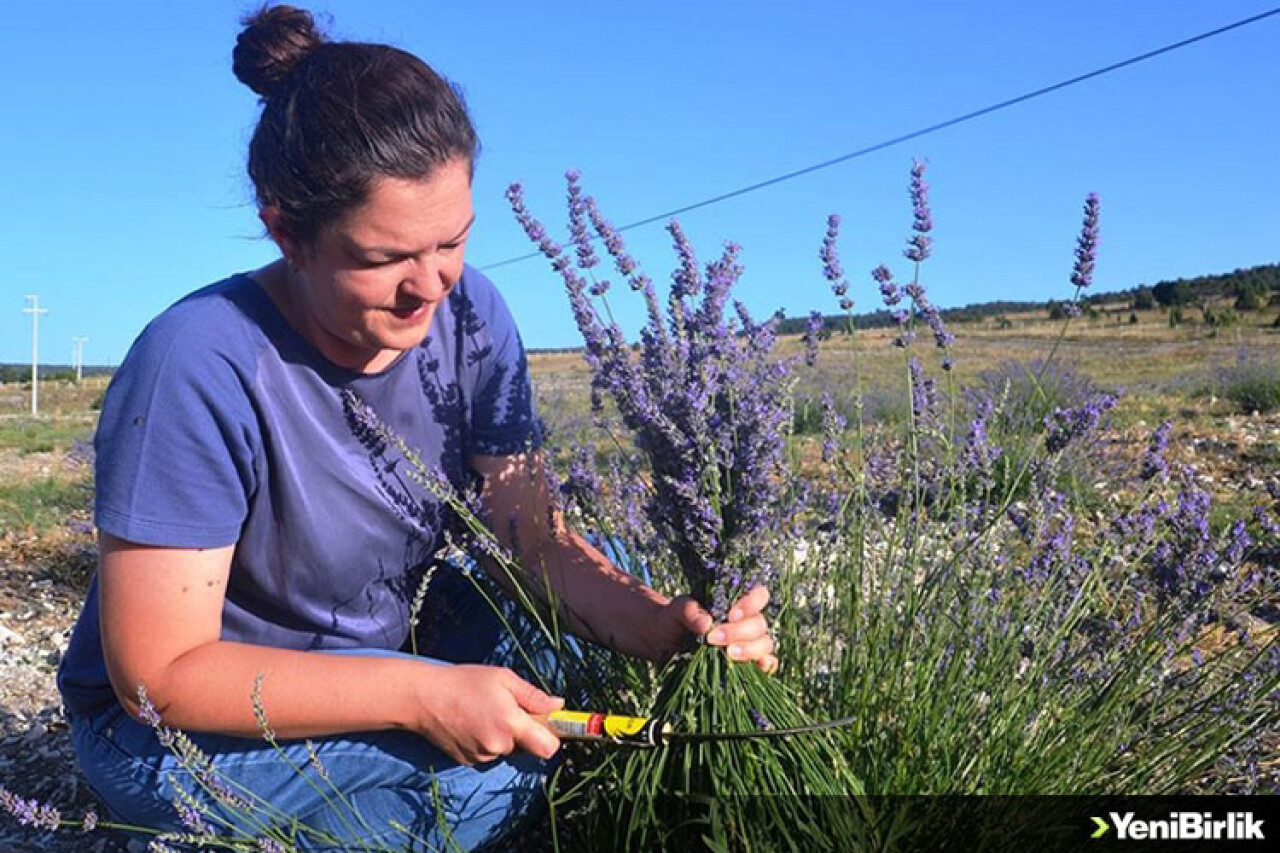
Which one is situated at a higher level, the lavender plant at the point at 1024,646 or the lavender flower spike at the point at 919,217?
the lavender flower spike at the point at 919,217

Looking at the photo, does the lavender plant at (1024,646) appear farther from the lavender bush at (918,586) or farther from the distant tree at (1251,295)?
the distant tree at (1251,295)

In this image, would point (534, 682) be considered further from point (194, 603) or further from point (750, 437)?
point (750, 437)

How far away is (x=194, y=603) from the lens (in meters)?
1.87

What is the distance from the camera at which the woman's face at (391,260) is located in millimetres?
1857

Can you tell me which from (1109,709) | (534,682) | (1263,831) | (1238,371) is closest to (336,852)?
(534,682)

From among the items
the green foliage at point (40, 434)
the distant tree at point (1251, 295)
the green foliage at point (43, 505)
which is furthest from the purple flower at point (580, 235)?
the distant tree at point (1251, 295)

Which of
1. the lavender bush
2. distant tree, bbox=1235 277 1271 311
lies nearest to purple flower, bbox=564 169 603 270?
the lavender bush

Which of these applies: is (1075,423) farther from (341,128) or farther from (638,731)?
(341,128)

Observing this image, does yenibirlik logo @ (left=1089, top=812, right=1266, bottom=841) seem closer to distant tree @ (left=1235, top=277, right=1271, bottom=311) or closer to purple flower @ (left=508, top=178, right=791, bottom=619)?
purple flower @ (left=508, top=178, right=791, bottom=619)

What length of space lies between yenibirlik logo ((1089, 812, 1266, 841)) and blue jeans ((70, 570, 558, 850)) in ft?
3.38

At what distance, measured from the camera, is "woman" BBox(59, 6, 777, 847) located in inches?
72.6

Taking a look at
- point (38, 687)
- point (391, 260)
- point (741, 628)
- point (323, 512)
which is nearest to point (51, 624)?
point (38, 687)

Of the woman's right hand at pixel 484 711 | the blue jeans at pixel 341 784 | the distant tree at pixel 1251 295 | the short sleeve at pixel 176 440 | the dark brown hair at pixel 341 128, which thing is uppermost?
the distant tree at pixel 1251 295

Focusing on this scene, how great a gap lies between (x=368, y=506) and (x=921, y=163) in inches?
50.7
